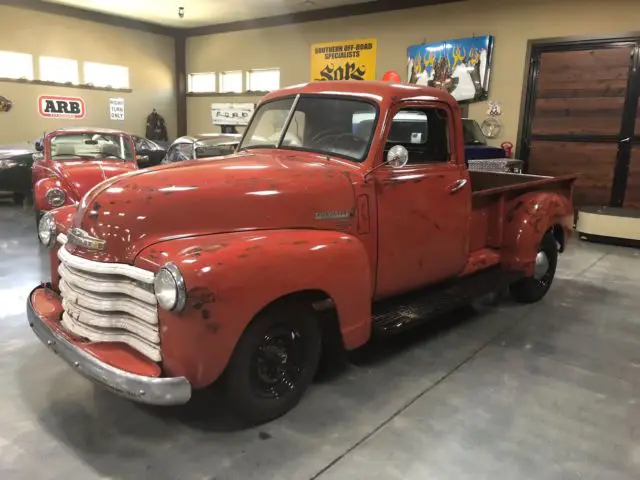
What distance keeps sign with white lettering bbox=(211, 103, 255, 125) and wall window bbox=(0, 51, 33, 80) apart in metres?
4.24

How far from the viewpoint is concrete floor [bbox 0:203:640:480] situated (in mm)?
2350

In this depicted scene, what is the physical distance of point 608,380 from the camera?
3287 millimetres

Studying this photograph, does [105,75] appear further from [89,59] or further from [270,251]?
[270,251]

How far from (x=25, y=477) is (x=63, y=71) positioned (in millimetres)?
12310

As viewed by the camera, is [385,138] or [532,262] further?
[532,262]

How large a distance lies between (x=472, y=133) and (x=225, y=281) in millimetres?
7372

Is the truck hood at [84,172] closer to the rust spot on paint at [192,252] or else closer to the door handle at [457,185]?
the door handle at [457,185]

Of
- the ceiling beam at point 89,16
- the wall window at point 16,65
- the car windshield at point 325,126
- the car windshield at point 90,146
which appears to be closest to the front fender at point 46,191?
the car windshield at point 90,146

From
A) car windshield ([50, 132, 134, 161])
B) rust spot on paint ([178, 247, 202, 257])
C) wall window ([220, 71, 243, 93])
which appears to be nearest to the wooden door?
car windshield ([50, 132, 134, 161])

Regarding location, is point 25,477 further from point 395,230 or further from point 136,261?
point 395,230

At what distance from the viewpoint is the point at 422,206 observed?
340cm

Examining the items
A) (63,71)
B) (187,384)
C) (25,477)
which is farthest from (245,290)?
(63,71)

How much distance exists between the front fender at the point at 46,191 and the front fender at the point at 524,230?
511cm

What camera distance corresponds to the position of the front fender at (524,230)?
4312mm
